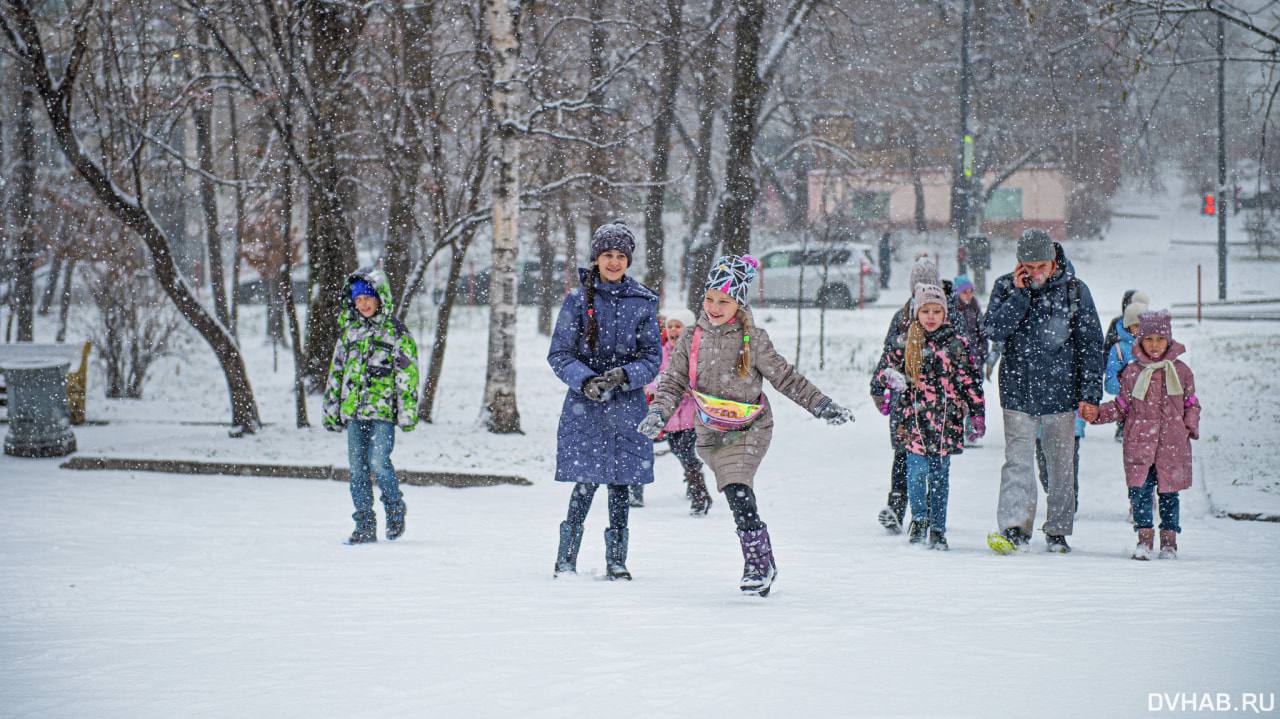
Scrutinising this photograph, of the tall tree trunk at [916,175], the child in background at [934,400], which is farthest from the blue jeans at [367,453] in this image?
the tall tree trunk at [916,175]

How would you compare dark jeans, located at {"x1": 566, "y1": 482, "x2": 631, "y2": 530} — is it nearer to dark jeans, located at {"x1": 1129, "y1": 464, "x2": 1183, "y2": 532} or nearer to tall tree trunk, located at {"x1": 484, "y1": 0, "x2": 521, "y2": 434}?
dark jeans, located at {"x1": 1129, "y1": 464, "x2": 1183, "y2": 532}

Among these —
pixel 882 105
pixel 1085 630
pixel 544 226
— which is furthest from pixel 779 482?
pixel 882 105

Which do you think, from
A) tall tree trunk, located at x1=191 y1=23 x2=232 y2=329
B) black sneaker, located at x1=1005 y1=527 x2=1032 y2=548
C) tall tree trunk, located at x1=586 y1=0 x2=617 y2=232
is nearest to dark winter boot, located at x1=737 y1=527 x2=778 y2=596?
black sneaker, located at x1=1005 y1=527 x2=1032 y2=548

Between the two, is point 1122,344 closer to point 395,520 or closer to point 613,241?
point 613,241

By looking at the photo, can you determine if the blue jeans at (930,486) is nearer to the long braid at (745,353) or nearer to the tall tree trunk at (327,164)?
the long braid at (745,353)

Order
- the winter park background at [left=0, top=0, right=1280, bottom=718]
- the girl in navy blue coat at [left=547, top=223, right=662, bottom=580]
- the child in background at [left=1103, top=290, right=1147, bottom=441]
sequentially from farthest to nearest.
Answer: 1. the child in background at [left=1103, top=290, right=1147, bottom=441]
2. the girl in navy blue coat at [left=547, top=223, right=662, bottom=580]
3. the winter park background at [left=0, top=0, right=1280, bottom=718]

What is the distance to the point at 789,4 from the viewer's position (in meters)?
17.9

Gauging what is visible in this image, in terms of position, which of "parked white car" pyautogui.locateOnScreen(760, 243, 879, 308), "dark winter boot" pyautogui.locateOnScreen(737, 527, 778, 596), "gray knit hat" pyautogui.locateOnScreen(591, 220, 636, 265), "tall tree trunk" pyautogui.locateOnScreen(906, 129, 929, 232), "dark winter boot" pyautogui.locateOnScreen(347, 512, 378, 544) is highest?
"tall tree trunk" pyautogui.locateOnScreen(906, 129, 929, 232)

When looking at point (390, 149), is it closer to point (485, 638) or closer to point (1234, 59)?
point (1234, 59)

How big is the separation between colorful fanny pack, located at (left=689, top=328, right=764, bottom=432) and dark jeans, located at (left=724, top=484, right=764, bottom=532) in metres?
0.29

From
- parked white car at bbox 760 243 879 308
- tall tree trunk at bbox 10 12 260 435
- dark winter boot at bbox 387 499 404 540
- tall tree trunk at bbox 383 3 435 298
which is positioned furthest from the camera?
parked white car at bbox 760 243 879 308

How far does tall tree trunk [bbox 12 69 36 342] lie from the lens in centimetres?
1745

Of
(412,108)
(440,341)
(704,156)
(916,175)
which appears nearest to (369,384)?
(440,341)

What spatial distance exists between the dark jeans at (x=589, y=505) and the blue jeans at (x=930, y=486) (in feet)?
7.08
